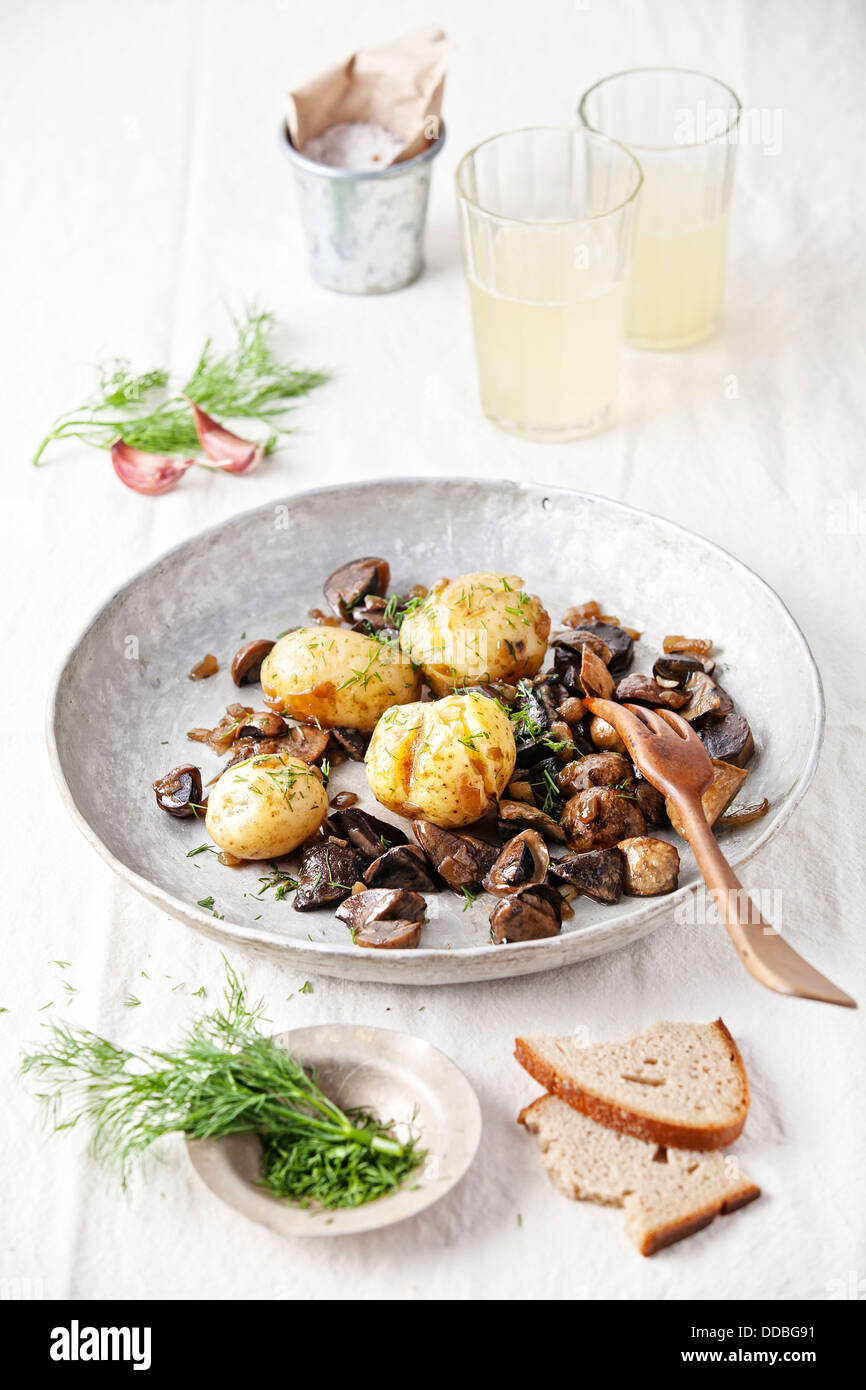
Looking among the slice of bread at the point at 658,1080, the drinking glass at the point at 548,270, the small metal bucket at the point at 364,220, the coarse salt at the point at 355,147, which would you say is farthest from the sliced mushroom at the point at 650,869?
the coarse salt at the point at 355,147

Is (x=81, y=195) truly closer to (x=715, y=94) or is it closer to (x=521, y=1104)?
(x=715, y=94)

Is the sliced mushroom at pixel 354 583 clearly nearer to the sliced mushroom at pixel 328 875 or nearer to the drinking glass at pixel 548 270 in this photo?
the sliced mushroom at pixel 328 875

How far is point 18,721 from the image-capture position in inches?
119

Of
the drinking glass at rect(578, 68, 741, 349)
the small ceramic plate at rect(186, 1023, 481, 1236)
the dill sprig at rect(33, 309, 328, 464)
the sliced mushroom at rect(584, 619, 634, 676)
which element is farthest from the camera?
the dill sprig at rect(33, 309, 328, 464)

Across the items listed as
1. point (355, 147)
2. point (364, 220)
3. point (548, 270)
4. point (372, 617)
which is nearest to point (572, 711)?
point (372, 617)

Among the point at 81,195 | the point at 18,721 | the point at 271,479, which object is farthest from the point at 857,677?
the point at 81,195

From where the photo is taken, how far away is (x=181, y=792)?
2566 millimetres

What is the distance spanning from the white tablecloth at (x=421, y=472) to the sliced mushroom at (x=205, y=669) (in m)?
0.39

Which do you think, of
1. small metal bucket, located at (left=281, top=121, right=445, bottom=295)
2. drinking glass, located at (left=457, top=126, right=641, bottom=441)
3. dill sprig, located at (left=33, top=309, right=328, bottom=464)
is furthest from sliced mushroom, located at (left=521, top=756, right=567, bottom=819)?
small metal bucket, located at (left=281, top=121, right=445, bottom=295)

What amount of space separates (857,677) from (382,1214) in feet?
5.50

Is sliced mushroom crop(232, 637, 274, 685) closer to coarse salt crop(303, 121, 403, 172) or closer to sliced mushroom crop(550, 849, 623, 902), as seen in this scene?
sliced mushroom crop(550, 849, 623, 902)

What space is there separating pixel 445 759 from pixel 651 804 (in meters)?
0.39

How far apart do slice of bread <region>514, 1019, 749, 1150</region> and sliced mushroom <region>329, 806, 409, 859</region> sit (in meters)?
0.44

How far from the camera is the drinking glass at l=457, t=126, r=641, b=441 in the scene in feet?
11.1
